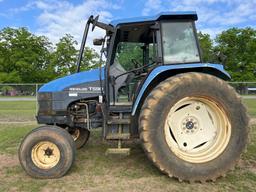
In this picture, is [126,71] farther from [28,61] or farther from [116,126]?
[28,61]

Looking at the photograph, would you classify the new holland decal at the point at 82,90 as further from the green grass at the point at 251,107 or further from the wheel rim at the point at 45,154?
the green grass at the point at 251,107

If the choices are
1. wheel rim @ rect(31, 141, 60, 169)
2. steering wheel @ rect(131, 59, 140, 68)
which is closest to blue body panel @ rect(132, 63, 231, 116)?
steering wheel @ rect(131, 59, 140, 68)

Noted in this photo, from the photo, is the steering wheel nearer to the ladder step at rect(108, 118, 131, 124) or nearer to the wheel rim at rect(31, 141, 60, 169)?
the ladder step at rect(108, 118, 131, 124)

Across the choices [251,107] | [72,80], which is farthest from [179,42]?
[251,107]

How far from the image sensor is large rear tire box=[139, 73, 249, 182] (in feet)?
13.5

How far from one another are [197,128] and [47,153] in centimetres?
232

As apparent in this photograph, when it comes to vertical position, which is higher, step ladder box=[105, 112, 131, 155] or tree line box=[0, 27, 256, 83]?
tree line box=[0, 27, 256, 83]

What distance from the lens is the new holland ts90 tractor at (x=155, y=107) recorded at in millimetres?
4172

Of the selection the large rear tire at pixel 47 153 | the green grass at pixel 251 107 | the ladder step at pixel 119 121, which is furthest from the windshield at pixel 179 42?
the green grass at pixel 251 107

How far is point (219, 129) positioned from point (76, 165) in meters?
2.42

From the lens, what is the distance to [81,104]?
512cm

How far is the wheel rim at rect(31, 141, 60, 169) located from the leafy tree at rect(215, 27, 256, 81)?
40.3 m

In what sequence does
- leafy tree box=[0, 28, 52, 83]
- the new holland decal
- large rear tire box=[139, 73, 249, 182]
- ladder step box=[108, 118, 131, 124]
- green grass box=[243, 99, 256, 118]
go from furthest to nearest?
leafy tree box=[0, 28, 52, 83]
green grass box=[243, 99, 256, 118]
the new holland decal
ladder step box=[108, 118, 131, 124]
large rear tire box=[139, 73, 249, 182]

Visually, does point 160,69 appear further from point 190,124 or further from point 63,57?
point 63,57
